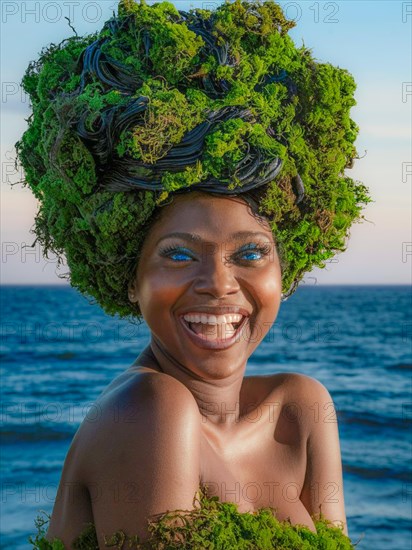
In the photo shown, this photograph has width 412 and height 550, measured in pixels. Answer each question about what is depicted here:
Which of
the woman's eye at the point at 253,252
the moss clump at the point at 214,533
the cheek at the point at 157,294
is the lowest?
the moss clump at the point at 214,533

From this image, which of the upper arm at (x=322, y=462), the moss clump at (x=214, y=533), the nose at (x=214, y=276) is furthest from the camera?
the upper arm at (x=322, y=462)

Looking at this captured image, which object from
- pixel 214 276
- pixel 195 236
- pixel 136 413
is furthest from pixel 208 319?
pixel 136 413

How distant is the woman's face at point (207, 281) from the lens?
3096mm

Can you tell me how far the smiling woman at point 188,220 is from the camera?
9.79ft

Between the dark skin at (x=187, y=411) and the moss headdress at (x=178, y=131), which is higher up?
the moss headdress at (x=178, y=131)

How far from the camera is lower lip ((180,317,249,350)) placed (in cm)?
315

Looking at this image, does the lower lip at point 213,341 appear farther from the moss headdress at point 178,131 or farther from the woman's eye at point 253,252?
the moss headdress at point 178,131

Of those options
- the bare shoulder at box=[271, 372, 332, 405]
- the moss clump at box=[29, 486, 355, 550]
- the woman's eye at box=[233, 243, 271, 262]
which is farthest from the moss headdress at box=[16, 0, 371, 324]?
the moss clump at box=[29, 486, 355, 550]

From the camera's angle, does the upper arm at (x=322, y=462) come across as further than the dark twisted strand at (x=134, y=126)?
Yes

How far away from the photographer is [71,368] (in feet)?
90.3

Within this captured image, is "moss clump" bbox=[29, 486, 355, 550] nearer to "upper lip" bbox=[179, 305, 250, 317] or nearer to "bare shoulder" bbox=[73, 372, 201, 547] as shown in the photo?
"bare shoulder" bbox=[73, 372, 201, 547]

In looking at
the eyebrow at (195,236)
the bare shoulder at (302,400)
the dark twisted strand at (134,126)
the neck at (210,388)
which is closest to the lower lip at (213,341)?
the neck at (210,388)

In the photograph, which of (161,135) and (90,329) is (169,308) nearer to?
(161,135)

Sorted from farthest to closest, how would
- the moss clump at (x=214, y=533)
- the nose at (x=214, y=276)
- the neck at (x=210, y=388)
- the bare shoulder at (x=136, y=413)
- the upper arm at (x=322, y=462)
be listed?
the upper arm at (x=322, y=462), the neck at (x=210, y=388), the nose at (x=214, y=276), the bare shoulder at (x=136, y=413), the moss clump at (x=214, y=533)
